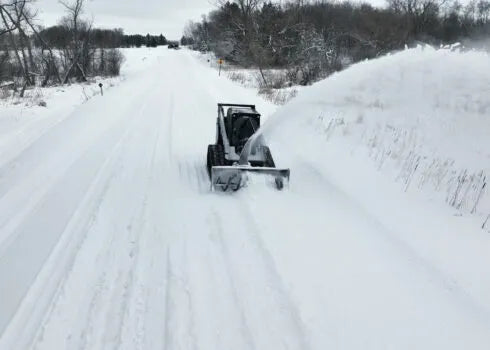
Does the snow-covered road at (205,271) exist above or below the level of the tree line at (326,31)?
below

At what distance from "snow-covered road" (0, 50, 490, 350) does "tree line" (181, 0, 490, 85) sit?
735 inches

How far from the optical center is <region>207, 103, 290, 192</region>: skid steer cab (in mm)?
6715

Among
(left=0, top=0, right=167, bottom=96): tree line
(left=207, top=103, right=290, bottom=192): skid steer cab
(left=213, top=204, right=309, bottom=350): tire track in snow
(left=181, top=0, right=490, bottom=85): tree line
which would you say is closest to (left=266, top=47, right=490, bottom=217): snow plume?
(left=207, top=103, right=290, bottom=192): skid steer cab

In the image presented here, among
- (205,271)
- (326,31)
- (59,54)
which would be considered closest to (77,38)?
(59,54)

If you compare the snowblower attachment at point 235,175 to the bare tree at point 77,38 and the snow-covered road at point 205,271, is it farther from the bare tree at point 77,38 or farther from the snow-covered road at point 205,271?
the bare tree at point 77,38

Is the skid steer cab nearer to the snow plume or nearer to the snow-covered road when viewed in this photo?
the snow-covered road

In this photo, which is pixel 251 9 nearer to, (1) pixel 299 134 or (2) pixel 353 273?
(1) pixel 299 134

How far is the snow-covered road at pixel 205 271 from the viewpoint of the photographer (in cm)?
362

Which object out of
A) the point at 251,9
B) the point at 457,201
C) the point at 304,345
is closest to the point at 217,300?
the point at 304,345

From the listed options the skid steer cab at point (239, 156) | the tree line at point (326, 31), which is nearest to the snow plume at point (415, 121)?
the skid steer cab at point (239, 156)

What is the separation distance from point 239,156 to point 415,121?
5.10 m

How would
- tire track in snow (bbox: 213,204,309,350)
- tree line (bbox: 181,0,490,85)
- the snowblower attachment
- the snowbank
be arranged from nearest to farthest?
tire track in snow (bbox: 213,204,309,350), the snowbank, the snowblower attachment, tree line (bbox: 181,0,490,85)

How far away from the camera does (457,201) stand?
20.5 ft

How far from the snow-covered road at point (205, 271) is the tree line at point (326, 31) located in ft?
61.2
